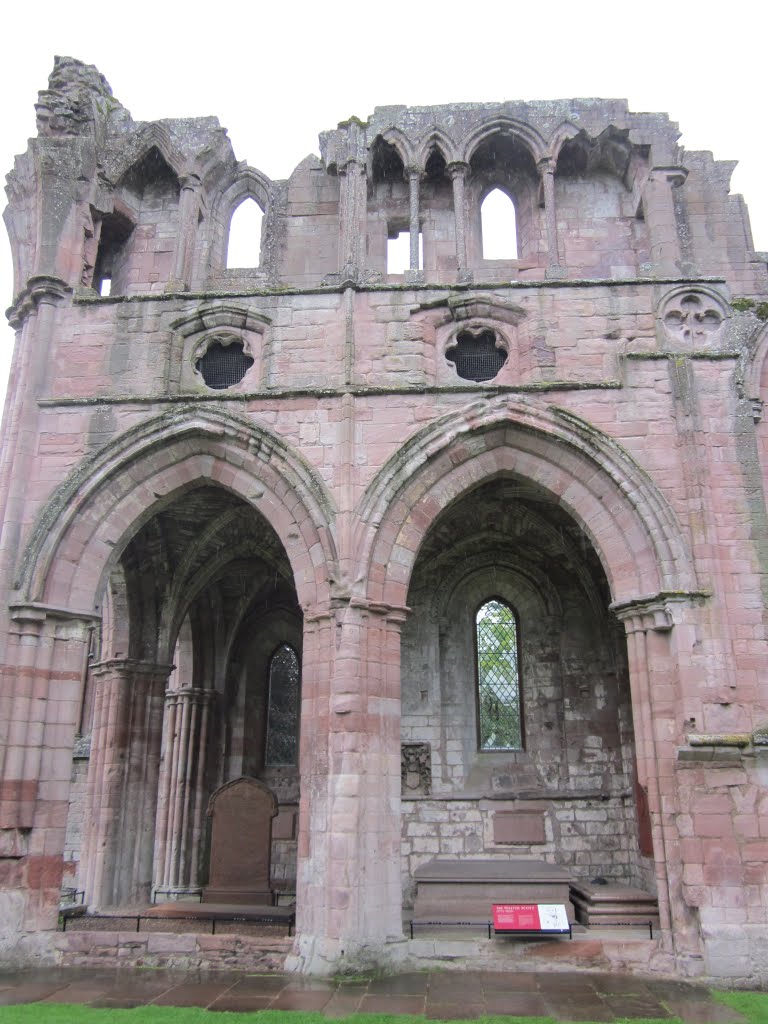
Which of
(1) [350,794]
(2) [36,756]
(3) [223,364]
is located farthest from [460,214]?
(2) [36,756]

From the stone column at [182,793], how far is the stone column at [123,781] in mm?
1876

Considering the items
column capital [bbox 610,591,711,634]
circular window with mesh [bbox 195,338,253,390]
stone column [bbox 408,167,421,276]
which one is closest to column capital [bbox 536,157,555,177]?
stone column [bbox 408,167,421,276]

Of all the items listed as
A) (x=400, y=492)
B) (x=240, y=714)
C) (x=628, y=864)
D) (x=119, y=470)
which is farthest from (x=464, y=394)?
(x=240, y=714)

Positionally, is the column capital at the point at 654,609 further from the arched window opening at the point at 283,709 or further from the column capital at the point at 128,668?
the arched window opening at the point at 283,709

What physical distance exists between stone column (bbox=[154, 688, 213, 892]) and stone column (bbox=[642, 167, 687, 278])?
10533mm

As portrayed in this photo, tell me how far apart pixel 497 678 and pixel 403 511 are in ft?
15.3

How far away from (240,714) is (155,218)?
29.1 feet

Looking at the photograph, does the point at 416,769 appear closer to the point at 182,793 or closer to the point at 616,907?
the point at 616,907

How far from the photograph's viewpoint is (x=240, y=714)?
15781 mm

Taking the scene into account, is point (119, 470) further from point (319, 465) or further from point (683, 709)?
point (683, 709)

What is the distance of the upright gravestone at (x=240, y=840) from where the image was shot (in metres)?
11.5

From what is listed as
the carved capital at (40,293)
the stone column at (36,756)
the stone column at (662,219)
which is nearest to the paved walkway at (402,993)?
the stone column at (36,756)

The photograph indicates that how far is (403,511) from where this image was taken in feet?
33.2

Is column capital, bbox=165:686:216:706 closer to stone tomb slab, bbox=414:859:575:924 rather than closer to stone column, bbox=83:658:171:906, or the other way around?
stone column, bbox=83:658:171:906
